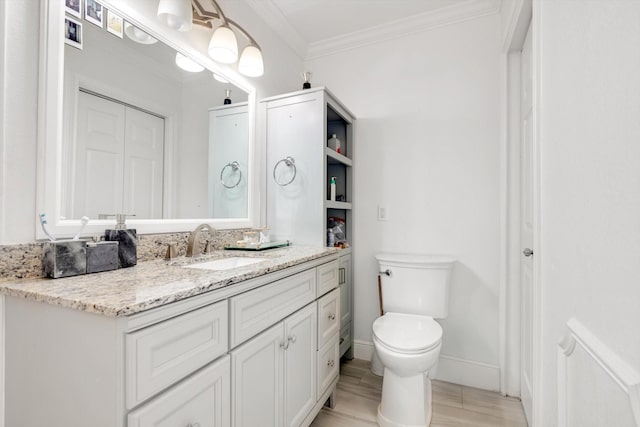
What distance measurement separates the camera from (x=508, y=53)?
1859 millimetres

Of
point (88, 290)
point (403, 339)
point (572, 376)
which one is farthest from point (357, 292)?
point (88, 290)

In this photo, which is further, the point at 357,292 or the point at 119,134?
the point at 357,292

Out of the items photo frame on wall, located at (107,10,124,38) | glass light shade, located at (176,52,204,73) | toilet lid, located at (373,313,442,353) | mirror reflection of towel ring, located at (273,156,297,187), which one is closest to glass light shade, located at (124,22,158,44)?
photo frame on wall, located at (107,10,124,38)

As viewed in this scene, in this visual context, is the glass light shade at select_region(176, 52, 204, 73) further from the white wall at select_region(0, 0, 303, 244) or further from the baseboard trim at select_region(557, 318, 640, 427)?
the baseboard trim at select_region(557, 318, 640, 427)

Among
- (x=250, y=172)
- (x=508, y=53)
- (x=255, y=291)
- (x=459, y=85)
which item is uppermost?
(x=508, y=53)

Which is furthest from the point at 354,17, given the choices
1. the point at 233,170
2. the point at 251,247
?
the point at 251,247

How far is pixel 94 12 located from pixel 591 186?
176cm

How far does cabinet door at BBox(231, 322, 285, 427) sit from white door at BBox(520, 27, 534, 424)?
1.33 m

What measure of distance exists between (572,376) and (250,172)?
5.97 ft

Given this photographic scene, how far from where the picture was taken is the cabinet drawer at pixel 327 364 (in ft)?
4.98

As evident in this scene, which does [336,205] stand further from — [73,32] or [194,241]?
[73,32]

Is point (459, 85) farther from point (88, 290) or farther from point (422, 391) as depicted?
point (88, 290)

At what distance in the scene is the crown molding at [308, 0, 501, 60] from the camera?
195 centimetres

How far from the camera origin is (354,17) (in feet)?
7.00
